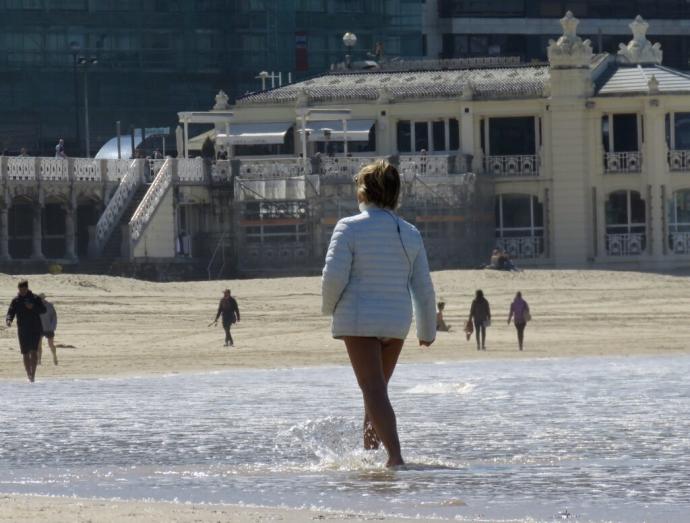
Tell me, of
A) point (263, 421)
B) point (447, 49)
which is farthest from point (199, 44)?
point (263, 421)

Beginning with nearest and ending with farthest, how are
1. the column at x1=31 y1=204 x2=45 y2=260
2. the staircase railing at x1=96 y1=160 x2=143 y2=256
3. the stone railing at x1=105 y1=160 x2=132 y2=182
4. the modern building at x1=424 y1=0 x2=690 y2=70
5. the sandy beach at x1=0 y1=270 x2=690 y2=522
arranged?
1. the sandy beach at x1=0 y1=270 x2=690 y2=522
2. the staircase railing at x1=96 y1=160 x2=143 y2=256
3. the column at x1=31 y1=204 x2=45 y2=260
4. the stone railing at x1=105 y1=160 x2=132 y2=182
5. the modern building at x1=424 y1=0 x2=690 y2=70

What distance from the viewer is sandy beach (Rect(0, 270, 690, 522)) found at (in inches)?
1388

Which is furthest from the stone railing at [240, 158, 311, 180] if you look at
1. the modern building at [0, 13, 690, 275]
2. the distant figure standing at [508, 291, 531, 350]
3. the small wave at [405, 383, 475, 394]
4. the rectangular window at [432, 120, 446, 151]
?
the small wave at [405, 383, 475, 394]

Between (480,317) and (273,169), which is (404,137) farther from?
(480,317)

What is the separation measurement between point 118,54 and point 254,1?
573cm

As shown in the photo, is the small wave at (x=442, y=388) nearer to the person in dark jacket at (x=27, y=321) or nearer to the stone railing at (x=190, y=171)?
the person in dark jacket at (x=27, y=321)

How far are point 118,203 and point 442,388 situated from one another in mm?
32615

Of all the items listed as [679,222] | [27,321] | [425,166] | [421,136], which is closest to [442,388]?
[27,321]

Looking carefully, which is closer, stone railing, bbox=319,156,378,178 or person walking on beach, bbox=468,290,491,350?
person walking on beach, bbox=468,290,491,350

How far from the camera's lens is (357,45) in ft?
286

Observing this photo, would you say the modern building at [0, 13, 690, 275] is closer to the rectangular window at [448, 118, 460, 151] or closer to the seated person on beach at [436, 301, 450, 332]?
the rectangular window at [448, 118, 460, 151]

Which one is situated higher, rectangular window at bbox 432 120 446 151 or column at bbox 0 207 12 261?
rectangular window at bbox 432 120 446 151

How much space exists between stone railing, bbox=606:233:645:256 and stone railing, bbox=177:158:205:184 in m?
11.1

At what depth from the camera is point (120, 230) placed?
178 ft
